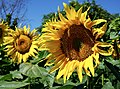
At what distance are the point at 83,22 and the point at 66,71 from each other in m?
0.30

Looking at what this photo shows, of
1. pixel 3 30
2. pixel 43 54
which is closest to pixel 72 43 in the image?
pixel 43 54

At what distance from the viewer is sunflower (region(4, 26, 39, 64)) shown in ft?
13.4

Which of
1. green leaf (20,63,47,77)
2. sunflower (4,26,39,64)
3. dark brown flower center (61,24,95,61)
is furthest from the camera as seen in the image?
sunflower (4,26,39,64)

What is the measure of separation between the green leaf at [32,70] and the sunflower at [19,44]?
1.58 meters

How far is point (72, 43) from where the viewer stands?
2207 millimetres

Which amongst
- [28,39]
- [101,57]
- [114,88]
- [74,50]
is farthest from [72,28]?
[28,39]

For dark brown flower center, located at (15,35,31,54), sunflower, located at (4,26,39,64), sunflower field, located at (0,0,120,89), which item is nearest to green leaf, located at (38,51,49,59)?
sunflower field, located at (0,0,120,89)

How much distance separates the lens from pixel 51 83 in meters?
2.28

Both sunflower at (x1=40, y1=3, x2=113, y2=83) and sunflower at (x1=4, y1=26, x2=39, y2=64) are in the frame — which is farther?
sunflower at (x1=4, y1=26, x2=39, y2=64)

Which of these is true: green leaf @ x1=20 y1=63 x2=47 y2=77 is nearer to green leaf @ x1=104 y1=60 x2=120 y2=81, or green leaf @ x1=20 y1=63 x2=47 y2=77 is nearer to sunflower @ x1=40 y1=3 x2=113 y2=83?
sunflower @ x1=40 y1=3 x2=113 y2=83

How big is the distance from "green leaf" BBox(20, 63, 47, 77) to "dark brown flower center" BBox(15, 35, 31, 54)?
1681 millimetres

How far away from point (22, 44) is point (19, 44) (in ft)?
0.15

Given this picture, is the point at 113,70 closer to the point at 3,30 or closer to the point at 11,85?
the point at 11,85

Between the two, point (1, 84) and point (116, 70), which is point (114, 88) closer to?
point (116, 70)
